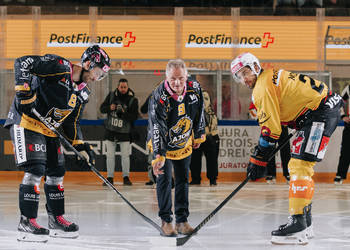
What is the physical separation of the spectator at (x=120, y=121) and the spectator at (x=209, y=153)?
3.07 feet

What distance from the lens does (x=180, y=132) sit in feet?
17.4

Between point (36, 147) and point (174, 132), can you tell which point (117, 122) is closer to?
point (174, 132)

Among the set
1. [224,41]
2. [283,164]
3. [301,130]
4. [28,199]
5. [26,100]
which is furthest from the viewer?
[224,41]

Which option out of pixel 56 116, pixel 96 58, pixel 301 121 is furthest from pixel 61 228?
pixel 301 121

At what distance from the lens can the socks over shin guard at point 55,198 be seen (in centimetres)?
516

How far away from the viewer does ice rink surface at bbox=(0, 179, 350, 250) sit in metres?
4.81

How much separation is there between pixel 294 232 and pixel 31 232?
190 centimetres

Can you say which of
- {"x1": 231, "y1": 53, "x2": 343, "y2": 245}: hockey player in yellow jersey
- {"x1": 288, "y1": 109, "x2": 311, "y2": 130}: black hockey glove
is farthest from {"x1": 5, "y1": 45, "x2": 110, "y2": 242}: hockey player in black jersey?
{"x1": 288, "y1": 109, "x2": 311, "y2": 130}: black hockey glove

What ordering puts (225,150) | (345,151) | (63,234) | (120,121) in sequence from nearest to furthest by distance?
(63,234) < (120,121) < (345,151) < (225,150)

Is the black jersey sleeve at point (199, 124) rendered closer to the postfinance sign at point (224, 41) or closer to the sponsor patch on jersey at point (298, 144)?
the sponsor patch on jersey at point (298, 144)

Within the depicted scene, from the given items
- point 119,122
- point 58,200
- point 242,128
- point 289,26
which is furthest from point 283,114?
point 289,26

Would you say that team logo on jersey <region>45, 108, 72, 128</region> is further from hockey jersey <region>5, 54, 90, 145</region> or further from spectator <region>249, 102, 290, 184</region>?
spectator <region>249, 102, 290, 184</region>

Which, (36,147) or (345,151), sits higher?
(36,147)

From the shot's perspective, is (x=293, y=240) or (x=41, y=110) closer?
(x=293, y=240)
